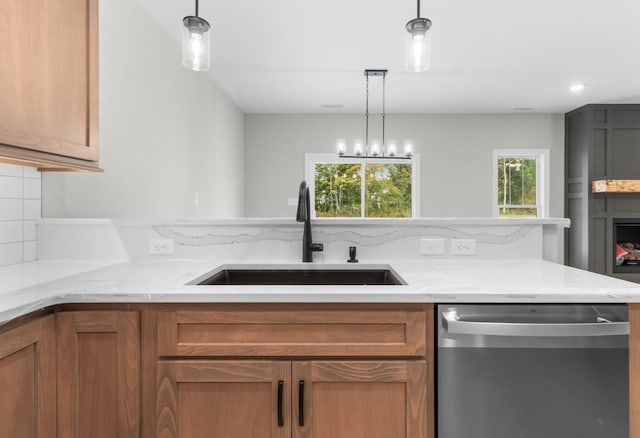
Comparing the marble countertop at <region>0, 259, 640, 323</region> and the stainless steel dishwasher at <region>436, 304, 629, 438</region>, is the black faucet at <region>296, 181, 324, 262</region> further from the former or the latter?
the stainless steel dishwasher at <region>436, 304, 629, 438</region>

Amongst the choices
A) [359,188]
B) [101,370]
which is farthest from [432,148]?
[101,370]

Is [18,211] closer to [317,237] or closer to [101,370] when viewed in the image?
[101,370]

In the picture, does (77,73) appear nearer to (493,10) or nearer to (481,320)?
(481,320)

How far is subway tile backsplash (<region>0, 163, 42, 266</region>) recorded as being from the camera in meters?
1.61

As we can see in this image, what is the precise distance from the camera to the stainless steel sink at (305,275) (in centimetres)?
175

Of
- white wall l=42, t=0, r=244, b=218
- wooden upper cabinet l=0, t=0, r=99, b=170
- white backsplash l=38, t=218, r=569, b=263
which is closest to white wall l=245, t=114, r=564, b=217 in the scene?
white wall l=42, t=0, r=244, b=218

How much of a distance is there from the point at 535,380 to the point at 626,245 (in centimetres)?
558

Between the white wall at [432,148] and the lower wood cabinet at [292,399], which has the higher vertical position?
the white wall at [432,148]

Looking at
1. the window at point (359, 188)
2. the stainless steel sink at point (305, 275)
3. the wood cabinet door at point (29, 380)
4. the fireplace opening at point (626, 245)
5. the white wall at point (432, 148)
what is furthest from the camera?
the window at point (359, 188)

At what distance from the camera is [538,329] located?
1.13 metres

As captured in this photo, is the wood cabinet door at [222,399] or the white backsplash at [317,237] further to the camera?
the white backsplash at [317,237]

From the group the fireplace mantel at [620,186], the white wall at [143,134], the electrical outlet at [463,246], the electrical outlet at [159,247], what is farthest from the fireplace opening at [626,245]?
the electrical outlet at [159,247]

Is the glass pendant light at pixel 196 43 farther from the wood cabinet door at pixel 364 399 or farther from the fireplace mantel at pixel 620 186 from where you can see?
the fireplace mantel at pixel 620 186

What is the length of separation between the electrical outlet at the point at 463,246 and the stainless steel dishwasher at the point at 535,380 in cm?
71
